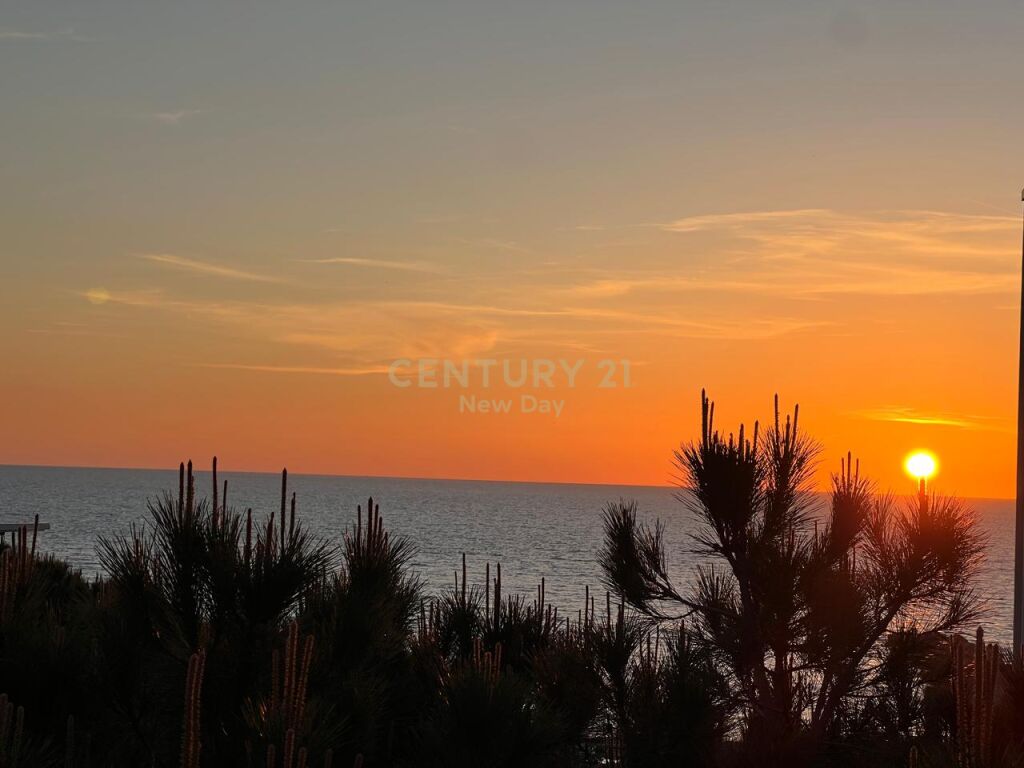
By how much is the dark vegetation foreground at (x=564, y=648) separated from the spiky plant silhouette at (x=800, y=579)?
2 cm

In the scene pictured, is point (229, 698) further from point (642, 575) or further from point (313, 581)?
point (642, 575)

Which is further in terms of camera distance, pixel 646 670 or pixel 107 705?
pixel 646 670

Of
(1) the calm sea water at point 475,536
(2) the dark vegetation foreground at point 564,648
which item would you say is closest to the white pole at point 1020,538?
(2) the dark vegetation foreground at point 564,648

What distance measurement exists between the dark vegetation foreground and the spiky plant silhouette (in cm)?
2

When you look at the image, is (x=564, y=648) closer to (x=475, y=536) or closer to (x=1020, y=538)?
(x=1020, y=538)

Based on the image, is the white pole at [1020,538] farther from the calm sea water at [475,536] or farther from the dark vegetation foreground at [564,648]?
the calm sea water at [475,536]

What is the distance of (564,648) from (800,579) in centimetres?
276

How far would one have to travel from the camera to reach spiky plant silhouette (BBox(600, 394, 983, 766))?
9883 mm

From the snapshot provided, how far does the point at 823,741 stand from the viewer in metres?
9.53

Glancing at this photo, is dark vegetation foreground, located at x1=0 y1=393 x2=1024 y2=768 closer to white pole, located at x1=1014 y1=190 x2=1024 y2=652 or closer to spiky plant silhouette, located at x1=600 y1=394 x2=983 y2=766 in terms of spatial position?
spiky plant silhouette, located at x1=600 y1=394 x2=983 y2=766

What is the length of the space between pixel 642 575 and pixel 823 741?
223 centimetres

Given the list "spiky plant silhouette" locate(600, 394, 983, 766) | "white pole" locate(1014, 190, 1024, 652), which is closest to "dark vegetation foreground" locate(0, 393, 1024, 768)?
"spiky plant silhouette" locate(600, 394, 983, 766)

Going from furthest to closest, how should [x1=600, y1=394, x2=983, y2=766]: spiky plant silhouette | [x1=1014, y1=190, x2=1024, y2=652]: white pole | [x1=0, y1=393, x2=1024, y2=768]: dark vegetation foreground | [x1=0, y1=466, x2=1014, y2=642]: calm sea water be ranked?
[x1=0, y1=466, x2=1014, y2=642]: calm sea water, [x1=1014, y1=190, x2=1024, y2=652]: white pole, [x1=600, y1=394, x2=983, y2=766]: spiky plant silhouette, [x1=0, y1=393, x2=1024, y2=768]: dark vegetation foreground

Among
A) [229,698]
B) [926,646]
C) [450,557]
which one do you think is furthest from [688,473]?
[450,557]
